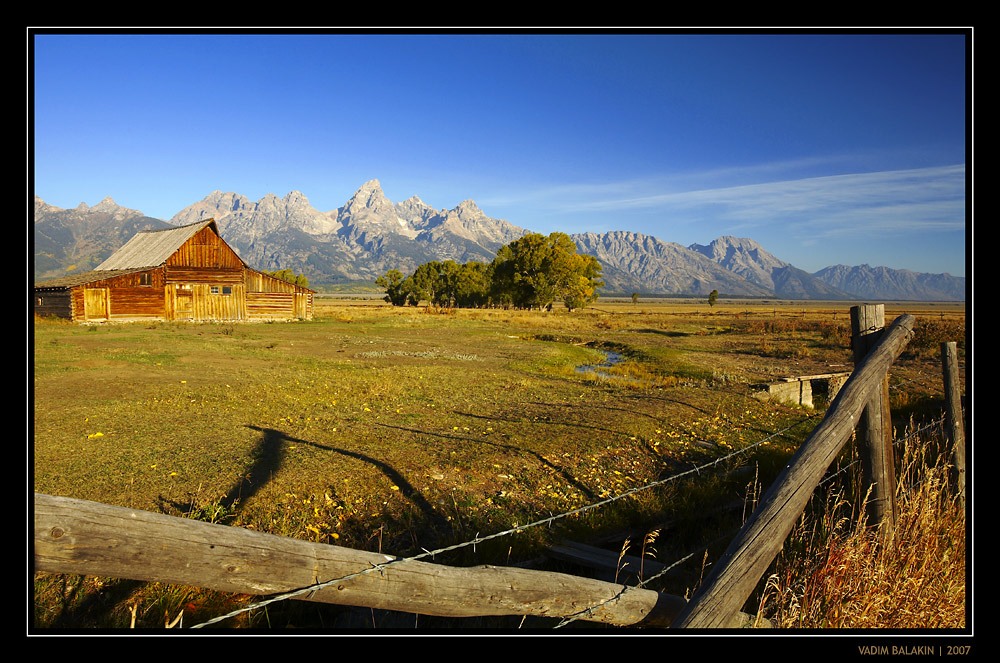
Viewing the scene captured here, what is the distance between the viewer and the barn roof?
145 feet

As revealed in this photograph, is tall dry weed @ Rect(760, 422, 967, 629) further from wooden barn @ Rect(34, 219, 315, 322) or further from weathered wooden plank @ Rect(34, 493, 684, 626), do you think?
wooden barn @ Rect(34, 219, 315, 322)

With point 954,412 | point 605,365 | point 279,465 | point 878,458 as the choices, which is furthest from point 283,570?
point 605,365

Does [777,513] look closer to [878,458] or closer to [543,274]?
[878,458]

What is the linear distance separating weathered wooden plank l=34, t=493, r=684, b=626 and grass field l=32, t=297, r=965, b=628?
39 cm

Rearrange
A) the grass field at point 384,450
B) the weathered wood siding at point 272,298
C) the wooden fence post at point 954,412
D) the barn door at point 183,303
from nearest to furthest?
the wooden fence post at point 954,412, the grass field at point 384,450, the barn door at point 183,303, the weathered wood siding at point 272,298

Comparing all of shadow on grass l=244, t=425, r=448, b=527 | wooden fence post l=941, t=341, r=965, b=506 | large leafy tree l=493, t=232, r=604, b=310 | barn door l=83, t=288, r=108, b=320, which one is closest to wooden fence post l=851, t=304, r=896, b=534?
wooden fence post l=941, t=341, r=965, b=506

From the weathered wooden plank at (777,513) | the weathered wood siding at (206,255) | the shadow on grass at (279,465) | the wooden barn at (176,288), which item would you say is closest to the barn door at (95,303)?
the wooden barn at (176,288)

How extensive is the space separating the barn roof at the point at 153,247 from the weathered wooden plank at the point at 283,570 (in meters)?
46.9

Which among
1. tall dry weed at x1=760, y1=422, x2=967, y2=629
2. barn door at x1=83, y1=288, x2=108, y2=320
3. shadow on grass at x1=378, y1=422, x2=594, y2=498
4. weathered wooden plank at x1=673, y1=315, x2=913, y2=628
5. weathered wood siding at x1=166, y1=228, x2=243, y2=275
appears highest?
weathered wood siding at x1=166, y1=228, x2=243, y2=275

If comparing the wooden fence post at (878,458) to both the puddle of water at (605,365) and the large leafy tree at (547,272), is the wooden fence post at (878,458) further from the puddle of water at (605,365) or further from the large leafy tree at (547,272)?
the large leafy tree at (547,272)

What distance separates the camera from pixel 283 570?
2209mm

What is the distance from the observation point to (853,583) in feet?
12.5

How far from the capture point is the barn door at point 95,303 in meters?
39.6

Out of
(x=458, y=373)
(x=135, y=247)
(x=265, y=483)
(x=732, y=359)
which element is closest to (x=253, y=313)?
(x=135, y=247)
